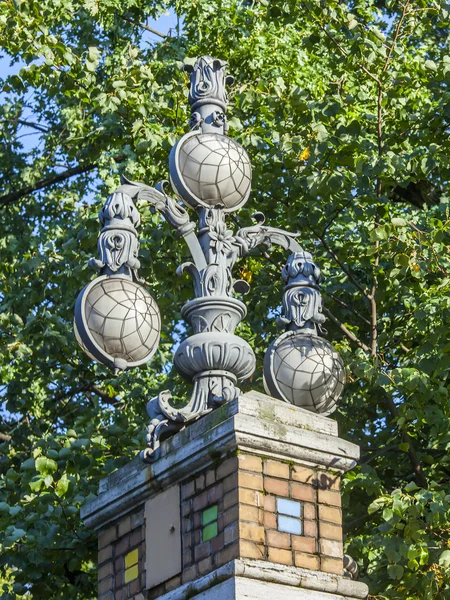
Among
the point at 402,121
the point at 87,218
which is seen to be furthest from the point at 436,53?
the point at 87,218

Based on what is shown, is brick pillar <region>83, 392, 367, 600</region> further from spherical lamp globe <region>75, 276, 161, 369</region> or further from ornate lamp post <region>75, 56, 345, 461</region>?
spherical lamp globe <region>75, 276, 161, 369</region>

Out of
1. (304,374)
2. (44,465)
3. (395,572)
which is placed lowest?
(395,572)

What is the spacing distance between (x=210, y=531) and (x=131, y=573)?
2.42ft

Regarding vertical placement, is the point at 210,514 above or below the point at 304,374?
below

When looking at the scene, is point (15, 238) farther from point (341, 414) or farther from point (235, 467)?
point (235, 467)

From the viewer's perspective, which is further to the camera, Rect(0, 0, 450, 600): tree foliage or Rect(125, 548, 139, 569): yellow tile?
Rect(0, 0, 450, 600): tree foliage

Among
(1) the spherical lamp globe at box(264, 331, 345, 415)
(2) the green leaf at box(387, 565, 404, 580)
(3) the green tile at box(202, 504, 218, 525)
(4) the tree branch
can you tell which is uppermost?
(4) the tree branch

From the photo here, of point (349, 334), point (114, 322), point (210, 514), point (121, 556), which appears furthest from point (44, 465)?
point (210, 514)

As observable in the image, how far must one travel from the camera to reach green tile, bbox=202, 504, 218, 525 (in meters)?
5.90

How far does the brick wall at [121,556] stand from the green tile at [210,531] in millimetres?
543

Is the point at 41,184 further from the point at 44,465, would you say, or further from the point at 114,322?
the point at 114,322

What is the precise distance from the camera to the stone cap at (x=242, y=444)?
19.3 feet

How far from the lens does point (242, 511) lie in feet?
18.8

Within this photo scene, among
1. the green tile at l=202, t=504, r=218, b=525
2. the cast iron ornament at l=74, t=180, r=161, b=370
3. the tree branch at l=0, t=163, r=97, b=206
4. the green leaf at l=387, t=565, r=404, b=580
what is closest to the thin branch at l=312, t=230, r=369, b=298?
the green leaf at l=387, t=565, r=404, b=580
